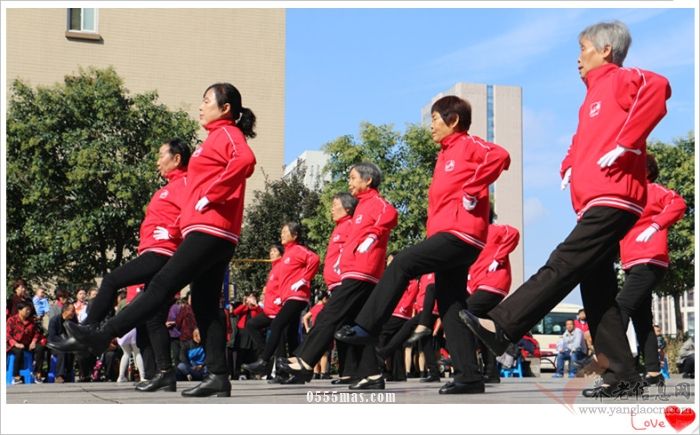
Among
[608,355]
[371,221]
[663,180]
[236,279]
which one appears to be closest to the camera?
[608,355]

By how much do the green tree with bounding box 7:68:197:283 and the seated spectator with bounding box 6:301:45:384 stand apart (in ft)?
33.1

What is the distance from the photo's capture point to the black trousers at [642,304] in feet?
28.2

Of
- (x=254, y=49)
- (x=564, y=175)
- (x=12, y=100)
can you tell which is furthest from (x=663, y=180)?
(x=564, y=175)

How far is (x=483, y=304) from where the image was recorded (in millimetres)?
10312

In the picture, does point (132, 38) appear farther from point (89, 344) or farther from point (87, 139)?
point (89, 344)

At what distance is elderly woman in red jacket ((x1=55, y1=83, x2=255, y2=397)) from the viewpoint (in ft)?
22.9

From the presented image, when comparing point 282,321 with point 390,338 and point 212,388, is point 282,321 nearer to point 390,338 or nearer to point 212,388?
point 390,338

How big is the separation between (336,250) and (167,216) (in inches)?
97.6

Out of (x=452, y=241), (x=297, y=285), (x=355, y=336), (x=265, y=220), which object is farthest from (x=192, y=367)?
(x=265, y=220)

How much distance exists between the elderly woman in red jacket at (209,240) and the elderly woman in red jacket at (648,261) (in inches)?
Result: 139

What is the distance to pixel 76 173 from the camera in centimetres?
2659

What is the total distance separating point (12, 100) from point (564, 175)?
24004mm

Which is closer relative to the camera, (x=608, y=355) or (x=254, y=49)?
(x=608, y=355)

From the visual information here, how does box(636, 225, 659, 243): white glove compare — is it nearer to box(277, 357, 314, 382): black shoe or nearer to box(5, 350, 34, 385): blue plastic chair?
box(277, 357, 314, 382): black shoe
